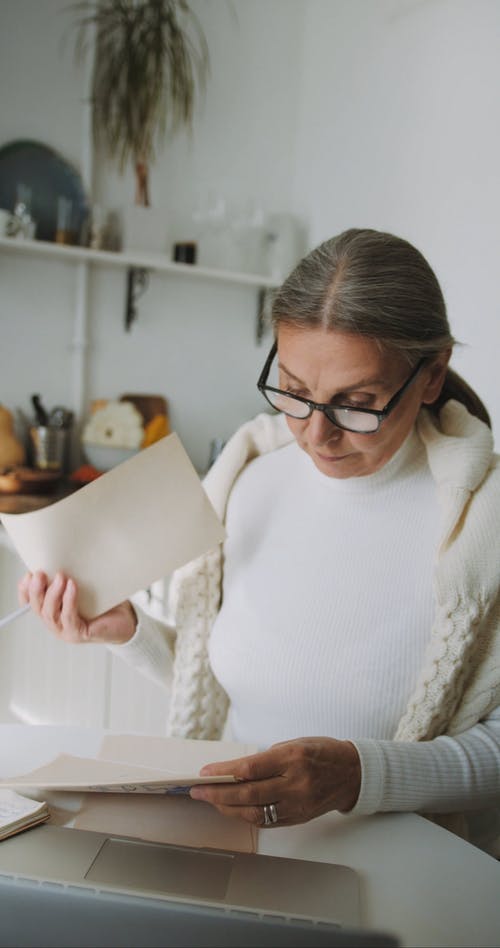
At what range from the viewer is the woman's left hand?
0.76m

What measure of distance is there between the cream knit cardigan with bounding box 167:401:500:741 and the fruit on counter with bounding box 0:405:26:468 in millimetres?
1275

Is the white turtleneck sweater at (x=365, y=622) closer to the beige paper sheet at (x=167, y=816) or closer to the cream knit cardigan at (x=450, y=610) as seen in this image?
the cream knit cardigan at (x=450, y=610)

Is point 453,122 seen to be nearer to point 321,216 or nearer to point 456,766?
point 321,216

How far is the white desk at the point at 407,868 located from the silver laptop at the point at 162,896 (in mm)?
28

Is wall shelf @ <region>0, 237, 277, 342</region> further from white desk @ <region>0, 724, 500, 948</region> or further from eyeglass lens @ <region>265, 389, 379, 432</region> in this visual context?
white desk @ <region>0, 724, 500, 948</region>

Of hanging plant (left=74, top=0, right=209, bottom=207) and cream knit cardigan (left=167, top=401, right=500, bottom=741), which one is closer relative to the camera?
cream knit cardigan (left=167, top=401, right=500, bottom=741)

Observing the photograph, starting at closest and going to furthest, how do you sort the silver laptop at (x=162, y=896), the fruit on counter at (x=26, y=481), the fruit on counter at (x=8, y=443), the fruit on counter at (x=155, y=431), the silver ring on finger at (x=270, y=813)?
1. the silver laptop at (x=162, y=896)
2. the silver ring on finger at (x=270, y=813)
3. the fruit on counter at (x=26, y=481)
4. the fruit on counter at (x=8, y=443)
5. the fruit on counter at (x=155, y=431)

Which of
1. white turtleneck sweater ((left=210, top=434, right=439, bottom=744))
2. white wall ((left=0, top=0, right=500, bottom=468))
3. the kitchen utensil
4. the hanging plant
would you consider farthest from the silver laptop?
the hanging plant

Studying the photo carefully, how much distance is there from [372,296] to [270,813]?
0.60 m

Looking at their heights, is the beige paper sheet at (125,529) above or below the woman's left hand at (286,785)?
above

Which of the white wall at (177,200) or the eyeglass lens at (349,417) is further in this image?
the white wall at (177,200)

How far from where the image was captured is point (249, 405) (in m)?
2.83

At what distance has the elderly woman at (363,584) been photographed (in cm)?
95

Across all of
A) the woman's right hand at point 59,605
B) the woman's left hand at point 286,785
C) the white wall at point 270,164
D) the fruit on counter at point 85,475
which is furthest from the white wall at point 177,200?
the woman's left hand at point 286,785
